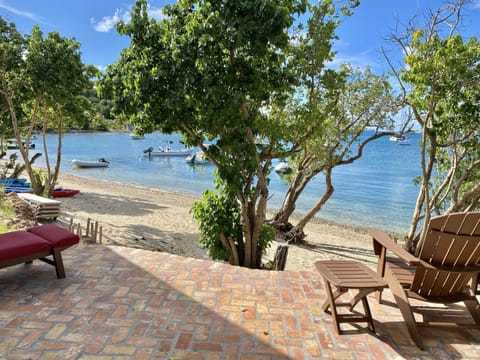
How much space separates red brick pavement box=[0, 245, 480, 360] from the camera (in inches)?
102

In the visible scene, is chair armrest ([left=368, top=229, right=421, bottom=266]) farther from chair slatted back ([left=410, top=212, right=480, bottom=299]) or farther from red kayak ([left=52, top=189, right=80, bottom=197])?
red kayak ([left=52, top=189, right=80, bottom=197])

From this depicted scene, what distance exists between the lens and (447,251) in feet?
8.97

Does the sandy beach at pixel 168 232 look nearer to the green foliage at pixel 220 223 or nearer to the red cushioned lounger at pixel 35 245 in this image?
the green foliage at pixel 220 223

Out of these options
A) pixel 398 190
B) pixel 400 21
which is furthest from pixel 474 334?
pixel 398 190

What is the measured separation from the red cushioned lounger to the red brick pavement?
34 cm

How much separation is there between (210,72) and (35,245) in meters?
3.31

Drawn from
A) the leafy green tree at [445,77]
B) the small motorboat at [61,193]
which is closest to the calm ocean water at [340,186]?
the leafy green tree at [445,77]

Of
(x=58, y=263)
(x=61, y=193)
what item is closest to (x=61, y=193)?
(x=61, y=193)

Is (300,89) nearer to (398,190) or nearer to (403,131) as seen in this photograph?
(403,131)

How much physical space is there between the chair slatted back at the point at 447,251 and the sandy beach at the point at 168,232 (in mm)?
4104

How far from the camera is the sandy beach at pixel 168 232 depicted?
827cm

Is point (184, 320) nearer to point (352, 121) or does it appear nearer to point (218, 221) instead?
point (218, 221)

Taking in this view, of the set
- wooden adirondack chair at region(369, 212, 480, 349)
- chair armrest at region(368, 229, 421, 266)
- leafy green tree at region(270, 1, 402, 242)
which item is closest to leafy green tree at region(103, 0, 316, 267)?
leafy green tree at region(270, 1, 402, 242)

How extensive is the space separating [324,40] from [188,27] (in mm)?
2805
